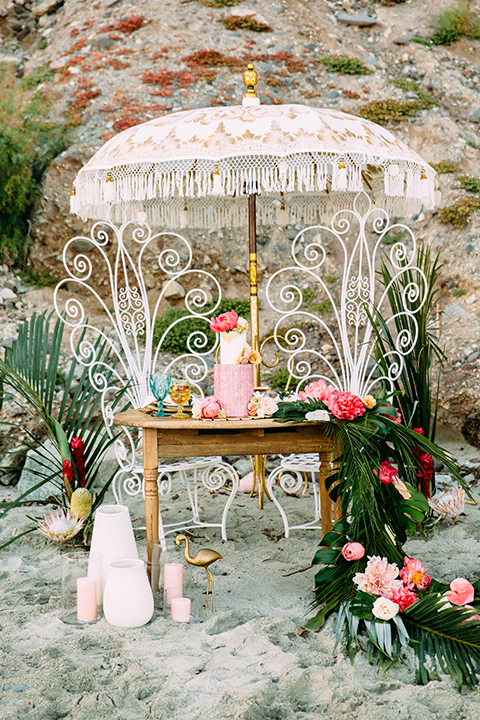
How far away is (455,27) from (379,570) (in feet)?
36.5

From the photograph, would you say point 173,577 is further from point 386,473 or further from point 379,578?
point 386,473

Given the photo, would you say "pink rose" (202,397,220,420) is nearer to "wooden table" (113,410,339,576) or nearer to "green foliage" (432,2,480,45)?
"wooden table" (113,410,339,576)

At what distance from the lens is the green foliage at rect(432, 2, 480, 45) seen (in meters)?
10.9

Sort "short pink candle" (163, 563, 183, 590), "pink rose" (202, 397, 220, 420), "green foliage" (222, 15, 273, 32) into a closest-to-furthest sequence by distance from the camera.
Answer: "short pink candle" (163, 563, 183, 590) < "pink rose" (202, 397, 220, 420) < "green foliage" (222, 15, 273, 32)

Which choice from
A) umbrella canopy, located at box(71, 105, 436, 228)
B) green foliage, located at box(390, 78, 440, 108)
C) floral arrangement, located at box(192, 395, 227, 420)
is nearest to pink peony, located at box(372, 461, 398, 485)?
floral arrangement, located at box(192, 395, 227, 420)

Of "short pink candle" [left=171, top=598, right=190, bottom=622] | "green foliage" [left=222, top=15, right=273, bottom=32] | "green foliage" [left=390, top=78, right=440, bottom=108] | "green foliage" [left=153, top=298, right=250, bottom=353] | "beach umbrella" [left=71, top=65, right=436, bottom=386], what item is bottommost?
"green foliage" [left=153, top=298, right=250, bottom=353]

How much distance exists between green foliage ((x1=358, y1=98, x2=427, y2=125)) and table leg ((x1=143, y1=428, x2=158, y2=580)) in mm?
7633

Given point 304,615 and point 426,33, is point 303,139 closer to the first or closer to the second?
point 304,615

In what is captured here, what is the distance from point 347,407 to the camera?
278 cm

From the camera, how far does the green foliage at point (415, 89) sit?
947 centimetres

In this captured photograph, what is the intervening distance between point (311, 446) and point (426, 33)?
1066 centimetres

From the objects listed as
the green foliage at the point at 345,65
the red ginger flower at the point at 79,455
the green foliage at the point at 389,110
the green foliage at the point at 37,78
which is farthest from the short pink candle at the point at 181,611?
the green foliage at the point at 345,65

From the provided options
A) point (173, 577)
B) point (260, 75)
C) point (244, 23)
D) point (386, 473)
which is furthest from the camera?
point (244, 23)

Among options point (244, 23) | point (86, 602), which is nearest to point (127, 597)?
→ point (86, 602)
